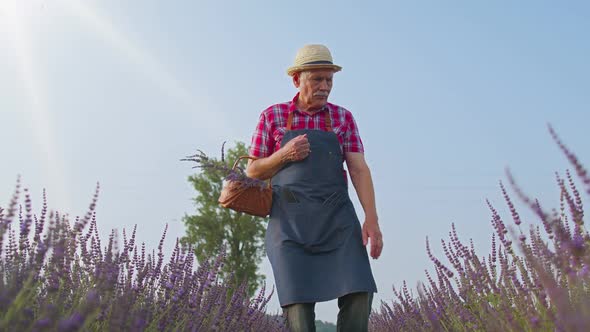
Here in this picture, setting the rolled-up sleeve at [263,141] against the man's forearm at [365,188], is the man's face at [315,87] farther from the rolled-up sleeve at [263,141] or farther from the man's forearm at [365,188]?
the man's forearm at [365,188]

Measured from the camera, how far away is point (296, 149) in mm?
3613

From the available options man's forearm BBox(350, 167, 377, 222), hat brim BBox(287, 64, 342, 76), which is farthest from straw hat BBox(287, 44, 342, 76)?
man's forearm BBox(350, 167, 377, 222)

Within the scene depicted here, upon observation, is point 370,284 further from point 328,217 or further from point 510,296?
point 510,296

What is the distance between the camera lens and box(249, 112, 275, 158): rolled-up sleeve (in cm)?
388

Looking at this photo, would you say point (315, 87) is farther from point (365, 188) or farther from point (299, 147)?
point (365, 188)

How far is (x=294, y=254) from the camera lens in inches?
143

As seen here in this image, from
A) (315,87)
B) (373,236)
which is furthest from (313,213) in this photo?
(315,87)

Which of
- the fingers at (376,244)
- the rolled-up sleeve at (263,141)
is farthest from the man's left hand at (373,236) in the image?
the rolled-up sleeve at (263,141)

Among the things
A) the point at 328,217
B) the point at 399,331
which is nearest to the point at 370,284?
the point at 328,217

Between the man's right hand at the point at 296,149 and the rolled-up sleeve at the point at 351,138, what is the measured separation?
1.21 feet

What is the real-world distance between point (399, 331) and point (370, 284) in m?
1.74

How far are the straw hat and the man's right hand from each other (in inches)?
16.0

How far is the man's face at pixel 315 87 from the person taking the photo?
3787mm

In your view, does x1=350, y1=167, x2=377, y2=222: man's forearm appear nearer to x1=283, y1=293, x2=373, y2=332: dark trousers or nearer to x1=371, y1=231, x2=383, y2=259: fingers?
x1=371, y1=231, x2=383, y2=259: fingers
